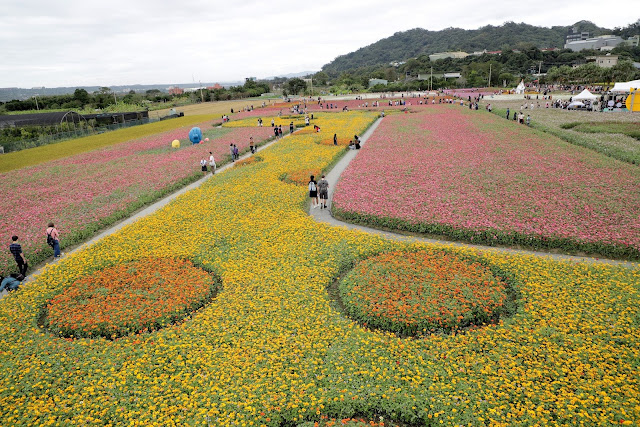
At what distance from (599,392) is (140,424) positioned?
9276 mm

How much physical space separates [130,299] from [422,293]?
923 centimetres

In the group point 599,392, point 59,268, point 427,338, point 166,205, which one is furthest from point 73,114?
point 599,392

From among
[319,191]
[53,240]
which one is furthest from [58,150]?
[319,191]

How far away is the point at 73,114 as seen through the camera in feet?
179

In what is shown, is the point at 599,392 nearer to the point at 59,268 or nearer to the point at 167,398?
the point at 167,398

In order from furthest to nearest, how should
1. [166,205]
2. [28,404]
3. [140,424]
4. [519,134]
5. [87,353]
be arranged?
1. [519,134]
2. [166,205]
3. [87,353]
4. [28,404]
5. [140,424]

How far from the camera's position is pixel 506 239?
1533 cm

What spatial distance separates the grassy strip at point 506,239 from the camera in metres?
14.1

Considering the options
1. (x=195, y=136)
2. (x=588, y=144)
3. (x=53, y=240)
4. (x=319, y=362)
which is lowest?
(x=319, y=362)

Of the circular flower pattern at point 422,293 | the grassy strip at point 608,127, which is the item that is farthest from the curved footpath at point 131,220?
the grassy strip at point 608,127

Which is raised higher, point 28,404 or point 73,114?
point 73,114

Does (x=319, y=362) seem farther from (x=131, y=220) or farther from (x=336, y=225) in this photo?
(x=131, y=220)

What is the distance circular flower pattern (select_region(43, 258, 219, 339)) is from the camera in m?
11.0

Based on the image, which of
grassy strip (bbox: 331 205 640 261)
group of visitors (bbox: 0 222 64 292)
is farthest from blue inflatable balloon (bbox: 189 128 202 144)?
grassy strip (bbox: 331 205 640 261)
